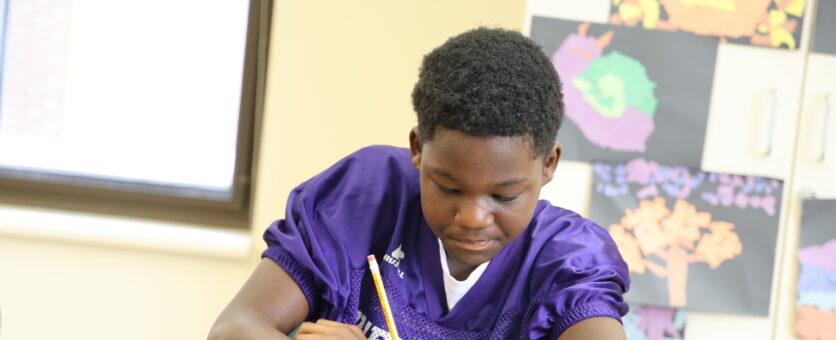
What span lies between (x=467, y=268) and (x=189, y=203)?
1526 millimetres

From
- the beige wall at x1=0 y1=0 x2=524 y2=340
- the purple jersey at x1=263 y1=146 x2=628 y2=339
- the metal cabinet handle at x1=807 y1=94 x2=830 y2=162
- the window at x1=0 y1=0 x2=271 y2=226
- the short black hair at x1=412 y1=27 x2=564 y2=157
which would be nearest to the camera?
the short black hair at x1=412 y1=27 x2=564 y2=157

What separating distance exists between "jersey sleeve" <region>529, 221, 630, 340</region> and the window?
153cm

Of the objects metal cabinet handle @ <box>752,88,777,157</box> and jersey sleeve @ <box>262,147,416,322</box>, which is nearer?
jersey sleeve @ <box>262,147,416,322</box>

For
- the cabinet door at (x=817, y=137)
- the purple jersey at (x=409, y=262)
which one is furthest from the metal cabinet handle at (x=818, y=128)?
the purple jersey at (x=409, y=262)

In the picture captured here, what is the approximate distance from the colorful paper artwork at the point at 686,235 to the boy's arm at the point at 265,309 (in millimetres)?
1099

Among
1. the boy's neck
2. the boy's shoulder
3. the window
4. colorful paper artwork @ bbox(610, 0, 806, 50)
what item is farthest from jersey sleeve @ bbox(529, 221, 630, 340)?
the window

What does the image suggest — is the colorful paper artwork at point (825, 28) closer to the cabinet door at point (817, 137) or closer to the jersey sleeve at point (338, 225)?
the cabinet door at point (817, 137)

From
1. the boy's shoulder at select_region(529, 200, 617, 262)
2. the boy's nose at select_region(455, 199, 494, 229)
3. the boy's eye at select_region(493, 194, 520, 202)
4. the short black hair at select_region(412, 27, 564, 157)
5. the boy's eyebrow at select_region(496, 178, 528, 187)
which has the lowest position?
the boy's shoulder at select_region(529, 200, 617, 262)

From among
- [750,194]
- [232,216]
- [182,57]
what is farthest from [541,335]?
[182,57]

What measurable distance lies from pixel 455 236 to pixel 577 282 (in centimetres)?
17

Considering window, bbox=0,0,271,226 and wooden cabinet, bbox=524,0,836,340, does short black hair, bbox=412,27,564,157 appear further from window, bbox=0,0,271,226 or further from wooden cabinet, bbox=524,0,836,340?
window, bbox=0,0,271,226

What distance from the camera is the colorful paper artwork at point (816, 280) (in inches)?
78.2

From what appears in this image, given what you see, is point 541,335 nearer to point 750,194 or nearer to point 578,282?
point 578,282

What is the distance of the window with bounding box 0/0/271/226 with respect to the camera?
247 cm
